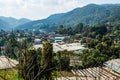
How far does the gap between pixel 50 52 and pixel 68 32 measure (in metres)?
29.3

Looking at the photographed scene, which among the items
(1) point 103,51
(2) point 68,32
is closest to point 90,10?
(2) point 68,32

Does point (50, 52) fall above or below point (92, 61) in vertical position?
above

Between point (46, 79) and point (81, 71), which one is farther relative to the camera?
point (81, 71)

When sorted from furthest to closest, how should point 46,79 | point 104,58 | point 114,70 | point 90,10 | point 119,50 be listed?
point 90,10 → point 119,50 → point 104,58 → point 114,70 → point 46,79

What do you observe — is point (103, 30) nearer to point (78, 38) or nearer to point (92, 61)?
point (78, 38)

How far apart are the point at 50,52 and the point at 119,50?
9765mm

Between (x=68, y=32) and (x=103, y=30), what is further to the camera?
(x=68, y=32)

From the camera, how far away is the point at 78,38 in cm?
3756

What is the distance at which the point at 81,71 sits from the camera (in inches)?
678

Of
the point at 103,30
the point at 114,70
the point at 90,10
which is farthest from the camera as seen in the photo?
the point at 90,10

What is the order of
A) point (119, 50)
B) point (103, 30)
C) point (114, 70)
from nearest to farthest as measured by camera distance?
point (114, 70)
point (119, 50)
point (103, 30)

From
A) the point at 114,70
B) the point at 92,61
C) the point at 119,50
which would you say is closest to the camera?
the point at 114,70

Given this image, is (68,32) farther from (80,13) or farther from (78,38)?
(80,13)

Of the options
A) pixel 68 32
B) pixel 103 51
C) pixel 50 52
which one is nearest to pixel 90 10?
pixel 68 32
